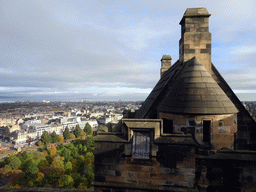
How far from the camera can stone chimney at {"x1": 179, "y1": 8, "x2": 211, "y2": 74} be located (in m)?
8.38

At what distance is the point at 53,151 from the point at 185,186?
76.0m

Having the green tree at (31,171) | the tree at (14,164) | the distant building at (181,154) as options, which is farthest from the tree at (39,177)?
the distant building at (181,154)

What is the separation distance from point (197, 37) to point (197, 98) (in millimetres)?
4295

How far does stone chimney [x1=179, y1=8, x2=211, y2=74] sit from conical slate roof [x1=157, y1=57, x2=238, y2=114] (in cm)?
180

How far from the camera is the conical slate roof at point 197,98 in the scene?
237 inches

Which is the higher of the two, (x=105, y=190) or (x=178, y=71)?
(x=178, y=71)

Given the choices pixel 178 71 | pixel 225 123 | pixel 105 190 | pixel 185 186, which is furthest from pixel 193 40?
pixel 105 190

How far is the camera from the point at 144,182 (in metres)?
4.97

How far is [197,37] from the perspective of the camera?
839 centimetres

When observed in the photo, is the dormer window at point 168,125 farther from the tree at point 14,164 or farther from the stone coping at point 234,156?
the tree at point 14,164

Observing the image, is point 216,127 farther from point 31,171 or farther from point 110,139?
point 31,171

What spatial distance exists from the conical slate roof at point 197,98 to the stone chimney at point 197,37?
5.89 feet

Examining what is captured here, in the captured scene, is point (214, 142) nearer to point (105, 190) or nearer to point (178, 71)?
point (178, 71)

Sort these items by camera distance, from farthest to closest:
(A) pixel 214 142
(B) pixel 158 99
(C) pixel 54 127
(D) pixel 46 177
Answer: (C) pixel 54 127 < (D) pixel 46 177 < (B) pixel 158 99 < (A) pixel 214 142
